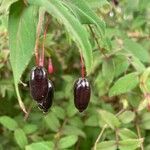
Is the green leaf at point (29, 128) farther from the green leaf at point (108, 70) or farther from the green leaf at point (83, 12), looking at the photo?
the green leaf at point (83, 12)

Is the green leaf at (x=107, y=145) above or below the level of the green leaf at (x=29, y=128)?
below

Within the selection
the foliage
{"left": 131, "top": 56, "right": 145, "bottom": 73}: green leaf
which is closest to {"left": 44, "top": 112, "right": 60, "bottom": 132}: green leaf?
the foliage

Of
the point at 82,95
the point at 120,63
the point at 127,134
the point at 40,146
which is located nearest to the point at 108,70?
the point at 120,63

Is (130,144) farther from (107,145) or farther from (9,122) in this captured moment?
(9,122)

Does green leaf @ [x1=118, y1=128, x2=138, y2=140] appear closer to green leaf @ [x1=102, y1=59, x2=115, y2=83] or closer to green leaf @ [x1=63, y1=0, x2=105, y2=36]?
green leaf @ [x1=102, y1=59, x2=115, y2=83]

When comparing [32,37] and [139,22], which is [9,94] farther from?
[32,37]

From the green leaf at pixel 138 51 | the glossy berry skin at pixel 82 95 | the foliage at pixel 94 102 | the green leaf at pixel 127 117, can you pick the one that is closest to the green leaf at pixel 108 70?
the foliage at pixel 94 102
